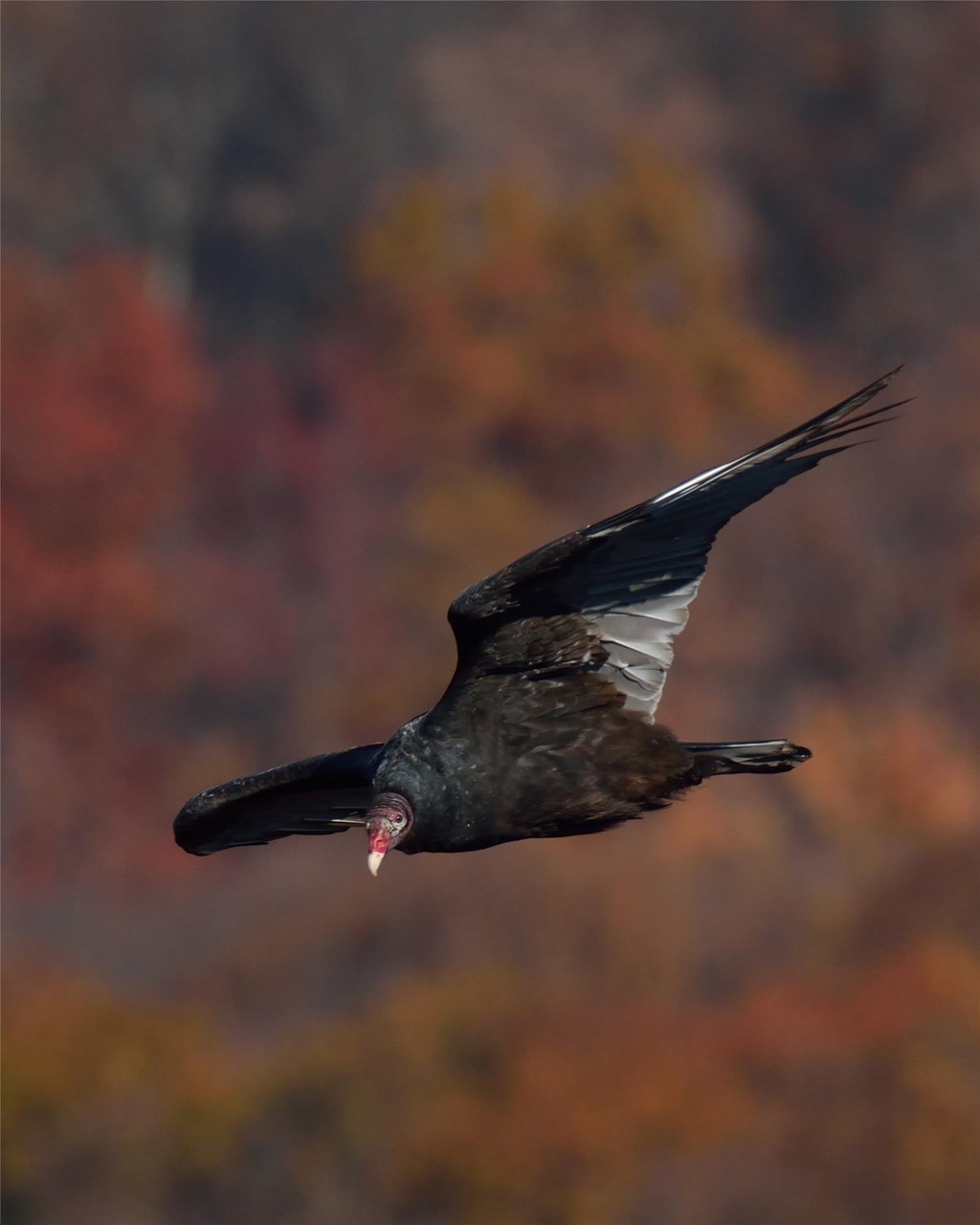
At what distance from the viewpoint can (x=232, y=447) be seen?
38.0 metres

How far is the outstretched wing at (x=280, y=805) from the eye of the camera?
8023mm

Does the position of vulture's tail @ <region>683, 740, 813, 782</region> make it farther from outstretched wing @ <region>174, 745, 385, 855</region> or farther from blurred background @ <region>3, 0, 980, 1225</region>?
blurred background @ <region>3, 0, 980, 1225</region>

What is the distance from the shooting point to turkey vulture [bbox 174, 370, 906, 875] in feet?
23.4

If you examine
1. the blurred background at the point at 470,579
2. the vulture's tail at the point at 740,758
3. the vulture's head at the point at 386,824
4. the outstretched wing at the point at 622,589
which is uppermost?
the blurred background at the point at 470,579

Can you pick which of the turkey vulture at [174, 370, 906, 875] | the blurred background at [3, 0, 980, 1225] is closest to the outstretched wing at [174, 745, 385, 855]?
the turkey vulture at [174, 370, 906, 875]

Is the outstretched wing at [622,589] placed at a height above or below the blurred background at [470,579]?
below

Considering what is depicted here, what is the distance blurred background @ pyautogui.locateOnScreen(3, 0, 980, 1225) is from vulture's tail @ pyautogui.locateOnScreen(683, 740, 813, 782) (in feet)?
32.8

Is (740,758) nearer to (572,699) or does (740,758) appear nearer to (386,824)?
(572,699)

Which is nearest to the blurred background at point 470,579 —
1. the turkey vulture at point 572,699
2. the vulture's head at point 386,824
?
the turkey vulture at point 572,699

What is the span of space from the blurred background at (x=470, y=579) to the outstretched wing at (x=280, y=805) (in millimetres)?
9258

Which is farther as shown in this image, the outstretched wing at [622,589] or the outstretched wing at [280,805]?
the outstretched wing at [280,805]

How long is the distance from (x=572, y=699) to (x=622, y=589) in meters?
0.33

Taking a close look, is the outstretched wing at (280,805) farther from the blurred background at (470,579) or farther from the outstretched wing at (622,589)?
the blurred background at (470,579)

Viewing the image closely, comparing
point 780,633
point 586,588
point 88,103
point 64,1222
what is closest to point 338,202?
point 88,103
